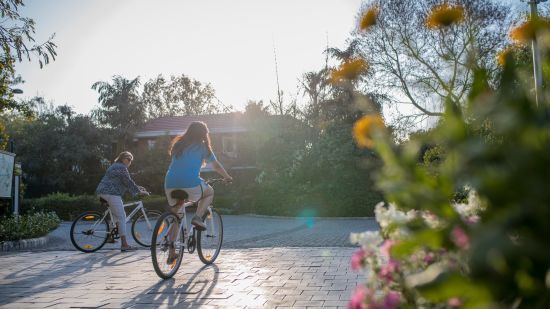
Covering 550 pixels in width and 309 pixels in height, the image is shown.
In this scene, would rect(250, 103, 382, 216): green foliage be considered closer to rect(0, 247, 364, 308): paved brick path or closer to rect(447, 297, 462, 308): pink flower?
rect(0, 247, 364, 308): paved brick path

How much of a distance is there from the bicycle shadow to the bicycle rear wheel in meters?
0.16

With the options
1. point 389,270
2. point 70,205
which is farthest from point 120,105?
point 389,270

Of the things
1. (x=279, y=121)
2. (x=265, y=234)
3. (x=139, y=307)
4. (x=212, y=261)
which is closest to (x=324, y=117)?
(x=279, y=121)

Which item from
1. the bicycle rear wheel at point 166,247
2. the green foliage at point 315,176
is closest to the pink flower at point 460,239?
the bicycle rear wheel at point 166,247

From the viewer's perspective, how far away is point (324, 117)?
1332 inches

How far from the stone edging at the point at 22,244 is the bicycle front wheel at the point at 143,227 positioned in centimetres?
267

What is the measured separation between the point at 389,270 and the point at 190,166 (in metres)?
5.03

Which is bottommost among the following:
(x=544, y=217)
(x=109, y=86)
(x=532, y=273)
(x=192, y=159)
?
(x=532, y=273)

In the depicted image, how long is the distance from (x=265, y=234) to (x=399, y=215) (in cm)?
1076

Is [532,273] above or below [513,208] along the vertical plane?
below

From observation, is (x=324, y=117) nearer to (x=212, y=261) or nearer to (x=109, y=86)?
(x=109, y=86)

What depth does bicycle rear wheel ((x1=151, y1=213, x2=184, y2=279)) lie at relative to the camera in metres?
5.98

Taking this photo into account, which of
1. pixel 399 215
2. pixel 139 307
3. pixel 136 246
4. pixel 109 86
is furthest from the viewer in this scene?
pixel 109 86

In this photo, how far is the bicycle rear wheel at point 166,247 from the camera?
5.98m
